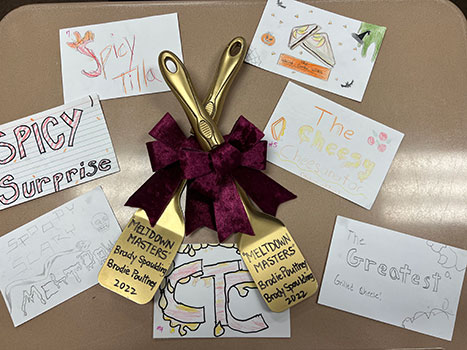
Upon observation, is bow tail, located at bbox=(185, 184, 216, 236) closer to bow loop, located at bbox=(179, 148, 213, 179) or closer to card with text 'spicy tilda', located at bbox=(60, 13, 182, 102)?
bow loop, located at bbox=(179, 148, 213, 179)

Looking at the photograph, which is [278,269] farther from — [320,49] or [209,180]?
[320,49]

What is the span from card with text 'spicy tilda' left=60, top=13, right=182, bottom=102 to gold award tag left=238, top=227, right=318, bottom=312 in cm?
30

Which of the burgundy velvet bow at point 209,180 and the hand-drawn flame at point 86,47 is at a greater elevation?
the hand-drawn flame at point 86,47

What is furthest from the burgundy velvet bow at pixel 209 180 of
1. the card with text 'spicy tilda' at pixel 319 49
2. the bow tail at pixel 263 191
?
the card with text 'spicy tilda' at pixel 319 49

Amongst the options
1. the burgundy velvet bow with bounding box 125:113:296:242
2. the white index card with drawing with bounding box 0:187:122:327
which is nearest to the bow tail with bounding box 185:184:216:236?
the burgundy velvet bow with bounding box 125:113:296:242

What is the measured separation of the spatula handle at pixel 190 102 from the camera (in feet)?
1.94

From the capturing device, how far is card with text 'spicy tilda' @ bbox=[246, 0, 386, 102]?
0.65m

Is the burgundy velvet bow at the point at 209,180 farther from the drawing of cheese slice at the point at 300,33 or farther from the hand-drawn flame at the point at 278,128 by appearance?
the drawing of cheese slice at the point at 300,33

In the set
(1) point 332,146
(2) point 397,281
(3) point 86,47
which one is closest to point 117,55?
(3) point 86,47

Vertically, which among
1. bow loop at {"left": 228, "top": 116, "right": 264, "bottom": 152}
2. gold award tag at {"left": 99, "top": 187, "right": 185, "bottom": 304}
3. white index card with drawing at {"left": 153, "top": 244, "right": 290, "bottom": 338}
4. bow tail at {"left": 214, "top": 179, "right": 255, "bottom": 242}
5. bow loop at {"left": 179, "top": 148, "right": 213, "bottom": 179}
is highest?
bow loop at {"left": 228, "top": 116, "right": 264, "bottom": 152}

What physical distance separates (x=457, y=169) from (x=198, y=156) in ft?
1.37

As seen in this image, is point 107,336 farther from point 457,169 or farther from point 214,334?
point 457,169

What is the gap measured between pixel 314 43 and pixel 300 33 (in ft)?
0.09

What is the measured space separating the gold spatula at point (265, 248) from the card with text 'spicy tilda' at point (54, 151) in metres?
0.15
